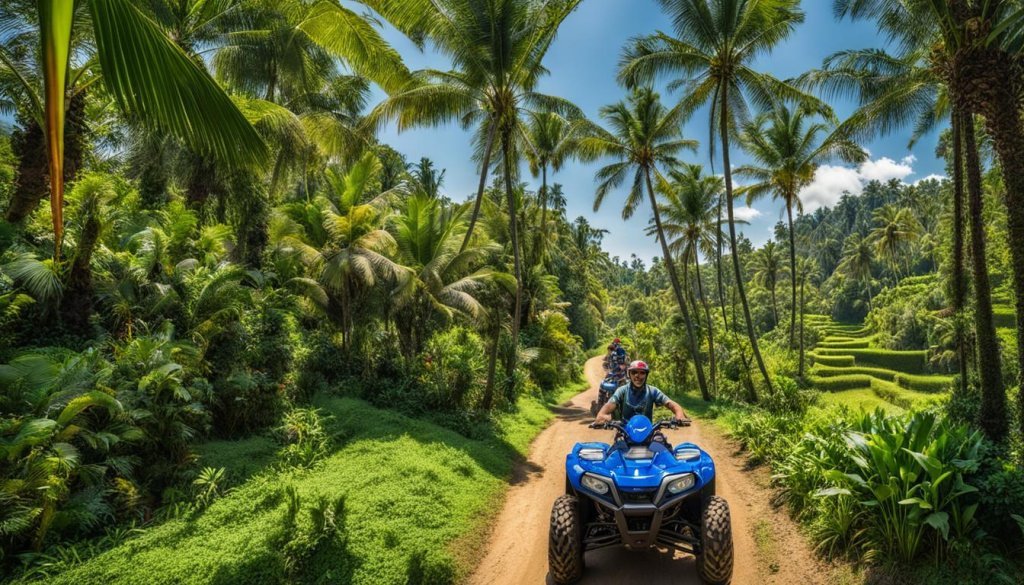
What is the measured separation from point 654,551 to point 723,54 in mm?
13522

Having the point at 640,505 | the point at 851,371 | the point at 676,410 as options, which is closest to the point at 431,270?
the point at 676,410

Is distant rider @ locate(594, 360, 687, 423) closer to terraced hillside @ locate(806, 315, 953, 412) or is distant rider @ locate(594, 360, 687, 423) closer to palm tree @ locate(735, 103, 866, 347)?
palm tree @ locate(735, 103, 866, 347)

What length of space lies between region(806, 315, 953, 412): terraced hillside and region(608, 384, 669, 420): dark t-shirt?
29225 mm

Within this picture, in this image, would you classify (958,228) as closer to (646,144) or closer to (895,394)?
A: (646,144)

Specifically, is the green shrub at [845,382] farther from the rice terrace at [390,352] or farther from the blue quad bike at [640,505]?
Result: the blue quad bike at [640,505]

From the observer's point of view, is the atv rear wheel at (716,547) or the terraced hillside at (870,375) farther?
the terraced hillside at (870,375)

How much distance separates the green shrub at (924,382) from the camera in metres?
32.6

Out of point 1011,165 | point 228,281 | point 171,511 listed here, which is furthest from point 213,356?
point 1011,165

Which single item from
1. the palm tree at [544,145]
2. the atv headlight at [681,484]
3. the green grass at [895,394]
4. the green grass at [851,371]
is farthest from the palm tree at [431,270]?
the green grass at [851,371]

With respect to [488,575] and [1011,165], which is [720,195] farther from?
[488,575]

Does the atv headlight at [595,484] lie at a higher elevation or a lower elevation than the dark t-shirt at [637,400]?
lower

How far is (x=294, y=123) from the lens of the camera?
1159 cm

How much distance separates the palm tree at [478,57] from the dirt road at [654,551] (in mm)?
5778

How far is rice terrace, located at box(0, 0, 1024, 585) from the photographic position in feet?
14.1
